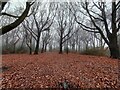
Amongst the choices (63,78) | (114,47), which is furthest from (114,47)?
(63,78)

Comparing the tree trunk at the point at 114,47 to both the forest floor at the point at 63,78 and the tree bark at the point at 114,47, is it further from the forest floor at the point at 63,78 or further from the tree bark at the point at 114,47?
the forest floor at the point at 63,78

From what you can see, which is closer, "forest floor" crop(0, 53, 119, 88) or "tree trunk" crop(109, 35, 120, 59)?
"forest floor" crop(0, 53, 119, 88)

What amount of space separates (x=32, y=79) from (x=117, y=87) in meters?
3.54

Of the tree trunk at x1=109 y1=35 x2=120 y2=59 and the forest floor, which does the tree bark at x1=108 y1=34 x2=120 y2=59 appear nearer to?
the tree trunk at x1=109 y1=35 x2=120 y2=59

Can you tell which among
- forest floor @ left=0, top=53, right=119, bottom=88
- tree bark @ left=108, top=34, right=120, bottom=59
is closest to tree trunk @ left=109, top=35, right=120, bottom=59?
tree bark @ left=108, top=34, right=120, bottom=59

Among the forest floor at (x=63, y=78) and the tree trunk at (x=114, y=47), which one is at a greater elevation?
the tree trunk at (x=114, y=47)

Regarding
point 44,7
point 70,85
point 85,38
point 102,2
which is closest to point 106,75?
point 70,85

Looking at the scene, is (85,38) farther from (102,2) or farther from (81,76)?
(81,76)

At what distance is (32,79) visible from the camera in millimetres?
7688

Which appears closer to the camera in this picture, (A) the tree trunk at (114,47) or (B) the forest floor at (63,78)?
(B) the forest floor at (63,78)

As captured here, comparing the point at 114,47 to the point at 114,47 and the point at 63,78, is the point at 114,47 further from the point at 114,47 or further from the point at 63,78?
the point at 63,78

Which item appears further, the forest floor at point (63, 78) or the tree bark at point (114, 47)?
the tree bark at point (114, 47)

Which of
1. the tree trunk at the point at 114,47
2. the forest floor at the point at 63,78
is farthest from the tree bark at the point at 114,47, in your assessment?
the forest floor at the point at 63,78

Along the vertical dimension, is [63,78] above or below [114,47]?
below
